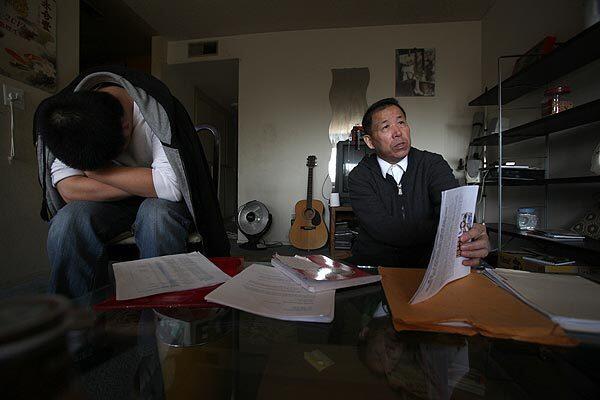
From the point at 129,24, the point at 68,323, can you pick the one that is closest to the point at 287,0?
the point at 129,24

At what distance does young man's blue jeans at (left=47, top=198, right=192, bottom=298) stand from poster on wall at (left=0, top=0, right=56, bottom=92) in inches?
56.0

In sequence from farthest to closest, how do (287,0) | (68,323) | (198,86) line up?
(198,86)
(287,0)
(68,323)

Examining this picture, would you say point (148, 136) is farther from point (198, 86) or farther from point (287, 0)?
point (198, 86)

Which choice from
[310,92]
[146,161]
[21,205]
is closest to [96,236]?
[146,161]

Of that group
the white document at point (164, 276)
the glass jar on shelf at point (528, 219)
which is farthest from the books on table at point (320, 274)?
the glass jar on shelf at point (528, 219)

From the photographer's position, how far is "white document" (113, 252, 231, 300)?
47cm

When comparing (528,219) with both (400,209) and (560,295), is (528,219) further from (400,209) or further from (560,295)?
(560,295)

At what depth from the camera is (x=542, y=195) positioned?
1.87 m

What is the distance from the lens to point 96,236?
790 millimetres

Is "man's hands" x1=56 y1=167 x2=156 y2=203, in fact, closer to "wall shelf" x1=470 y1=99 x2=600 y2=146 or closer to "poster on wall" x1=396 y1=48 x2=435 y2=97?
"wall shelf" x1=470 y1=99 x2=600 y2=146

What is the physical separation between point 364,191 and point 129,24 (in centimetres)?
304

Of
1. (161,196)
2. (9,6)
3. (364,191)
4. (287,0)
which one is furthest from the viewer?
(287,0)

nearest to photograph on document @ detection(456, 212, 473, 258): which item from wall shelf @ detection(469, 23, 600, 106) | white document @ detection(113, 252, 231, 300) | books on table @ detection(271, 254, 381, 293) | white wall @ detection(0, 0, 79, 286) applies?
books on table @ detection(271, 254, 381, 293)

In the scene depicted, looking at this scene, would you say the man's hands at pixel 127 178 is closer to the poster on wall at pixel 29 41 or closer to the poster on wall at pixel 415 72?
the poster on wall at pixel 29 41
